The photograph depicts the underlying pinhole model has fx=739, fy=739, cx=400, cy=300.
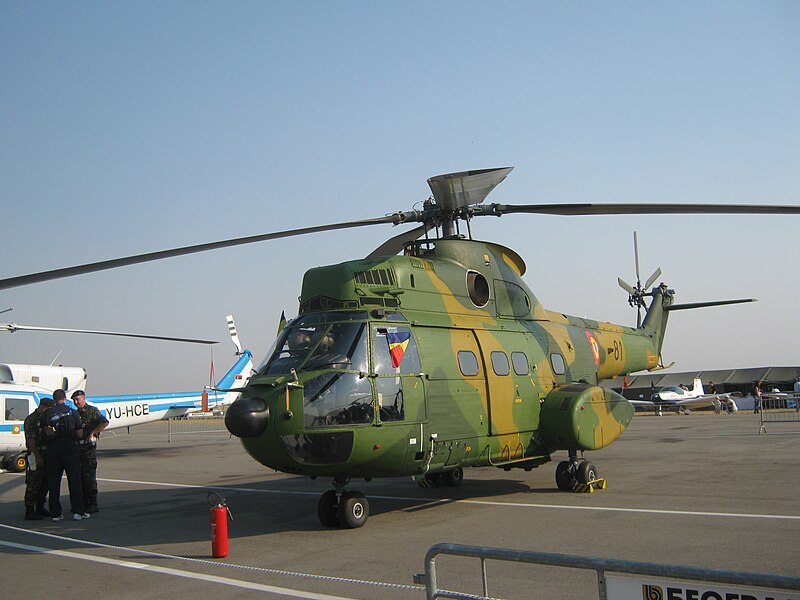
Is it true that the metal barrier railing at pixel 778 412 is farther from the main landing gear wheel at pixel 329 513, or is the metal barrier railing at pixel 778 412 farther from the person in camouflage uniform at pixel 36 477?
the person in camouflage uniform at pixel 36 477

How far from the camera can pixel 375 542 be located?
9.02 meters

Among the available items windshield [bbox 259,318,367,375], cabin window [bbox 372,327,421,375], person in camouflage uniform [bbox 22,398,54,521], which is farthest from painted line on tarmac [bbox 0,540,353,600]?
cabin window [bbox 372,327,421,375]

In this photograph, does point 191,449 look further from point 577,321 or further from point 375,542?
point 375,542

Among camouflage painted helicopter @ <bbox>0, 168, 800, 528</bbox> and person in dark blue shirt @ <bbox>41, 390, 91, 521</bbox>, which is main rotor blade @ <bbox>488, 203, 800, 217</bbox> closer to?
camouflage painted helicopter @ <bbox>0, 168, 800, 528</bbox>

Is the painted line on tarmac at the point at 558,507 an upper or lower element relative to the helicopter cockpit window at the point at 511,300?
lower

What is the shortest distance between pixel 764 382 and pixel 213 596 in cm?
7517

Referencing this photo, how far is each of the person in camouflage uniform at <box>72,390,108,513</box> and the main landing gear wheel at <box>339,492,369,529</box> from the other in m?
4.61

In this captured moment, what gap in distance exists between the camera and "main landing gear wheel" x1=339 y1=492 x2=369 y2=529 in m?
9.92

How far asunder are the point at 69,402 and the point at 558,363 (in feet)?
52.6

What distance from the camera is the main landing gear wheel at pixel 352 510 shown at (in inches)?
391

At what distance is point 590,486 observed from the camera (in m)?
12.5

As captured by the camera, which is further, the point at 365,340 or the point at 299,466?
the point at 365,340

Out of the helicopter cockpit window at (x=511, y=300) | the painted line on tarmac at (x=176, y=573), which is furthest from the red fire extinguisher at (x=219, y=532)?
the helicopter cockpit window at (x=511, y=300)

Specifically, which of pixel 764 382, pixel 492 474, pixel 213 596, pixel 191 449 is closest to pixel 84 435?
pixel 213 596
